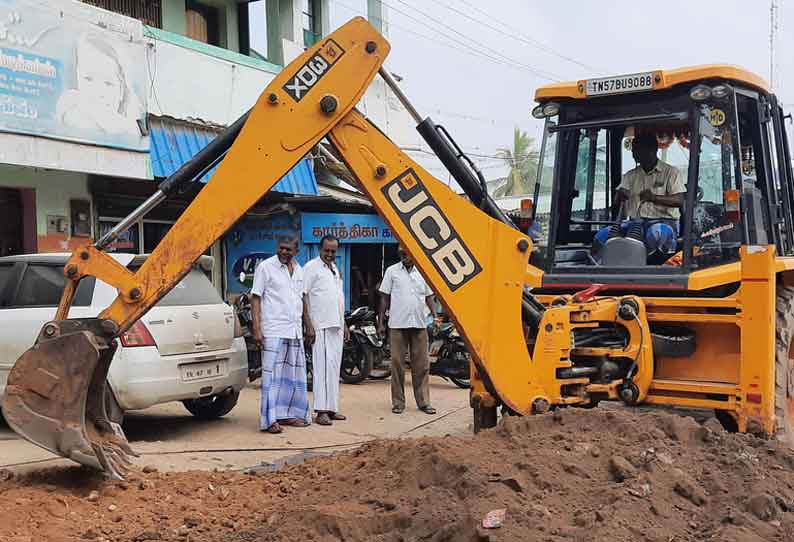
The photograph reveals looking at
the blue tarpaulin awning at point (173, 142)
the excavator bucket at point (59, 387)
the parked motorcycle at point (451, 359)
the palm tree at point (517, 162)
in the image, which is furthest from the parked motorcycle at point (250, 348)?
the palm tree at point (517, 162)

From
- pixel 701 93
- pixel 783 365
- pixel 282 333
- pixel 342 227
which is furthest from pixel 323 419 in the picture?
pixel 342 227

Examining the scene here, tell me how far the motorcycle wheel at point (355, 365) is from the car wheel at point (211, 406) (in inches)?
123

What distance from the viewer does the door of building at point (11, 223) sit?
408 inches

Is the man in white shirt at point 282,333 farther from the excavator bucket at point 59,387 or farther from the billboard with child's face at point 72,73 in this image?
the billboard with child's face at point 72,73

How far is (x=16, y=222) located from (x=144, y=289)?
6.71m

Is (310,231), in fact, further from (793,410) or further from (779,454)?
(779,454)

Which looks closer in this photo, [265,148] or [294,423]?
[265,148]

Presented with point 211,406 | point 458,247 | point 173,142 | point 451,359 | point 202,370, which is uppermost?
point 173,142

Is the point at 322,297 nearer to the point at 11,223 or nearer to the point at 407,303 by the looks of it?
the point at 407,303

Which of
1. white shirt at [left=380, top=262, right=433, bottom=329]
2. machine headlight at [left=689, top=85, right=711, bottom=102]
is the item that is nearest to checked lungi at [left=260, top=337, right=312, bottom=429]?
white shirt at [left=380, top=262, right=433, bottom=329]

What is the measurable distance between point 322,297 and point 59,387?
3.87m

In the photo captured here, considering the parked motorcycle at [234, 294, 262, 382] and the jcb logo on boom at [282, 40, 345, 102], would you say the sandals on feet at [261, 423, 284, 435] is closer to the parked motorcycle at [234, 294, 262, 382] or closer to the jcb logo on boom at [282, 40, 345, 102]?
Result: the parked motorcycle at [234, 294, 262, 382]

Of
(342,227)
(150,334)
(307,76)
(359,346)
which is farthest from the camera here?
(342,227)

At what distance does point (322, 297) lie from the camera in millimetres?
8398
